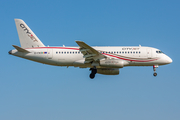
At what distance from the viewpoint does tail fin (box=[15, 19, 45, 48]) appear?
55875 mm

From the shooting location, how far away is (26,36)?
56.4 meters

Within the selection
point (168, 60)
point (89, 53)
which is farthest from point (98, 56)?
point (168, 60)

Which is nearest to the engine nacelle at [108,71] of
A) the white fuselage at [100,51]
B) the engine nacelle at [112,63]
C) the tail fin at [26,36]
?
the white fuselage at [100,51]

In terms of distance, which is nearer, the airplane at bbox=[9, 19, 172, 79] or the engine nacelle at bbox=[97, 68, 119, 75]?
the airplane at bbox=[9, 19, 172, 79]

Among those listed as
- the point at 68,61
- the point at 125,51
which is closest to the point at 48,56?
the point at 68,61

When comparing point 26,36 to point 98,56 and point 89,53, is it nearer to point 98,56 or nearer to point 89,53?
point 89,53

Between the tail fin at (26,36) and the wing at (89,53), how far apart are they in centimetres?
1013

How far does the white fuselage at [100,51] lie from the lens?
52344mm

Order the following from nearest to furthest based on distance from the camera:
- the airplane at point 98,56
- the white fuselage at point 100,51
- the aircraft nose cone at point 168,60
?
the airplane at point 98,56, the white fuselage at point 100,51, the aircraft nose cone at point 168,60

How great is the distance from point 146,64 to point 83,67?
11581 mm

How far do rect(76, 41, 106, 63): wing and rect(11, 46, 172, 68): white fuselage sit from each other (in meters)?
1.27

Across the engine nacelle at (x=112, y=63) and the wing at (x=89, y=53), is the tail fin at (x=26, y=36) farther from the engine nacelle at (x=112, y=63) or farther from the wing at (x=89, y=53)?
the engine nacelle at (x=112, y=63)

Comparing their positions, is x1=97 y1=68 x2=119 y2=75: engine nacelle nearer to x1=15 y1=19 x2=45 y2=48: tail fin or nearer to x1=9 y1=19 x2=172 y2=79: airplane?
x1=9 y1=19 x2=172 y2=79: airplane

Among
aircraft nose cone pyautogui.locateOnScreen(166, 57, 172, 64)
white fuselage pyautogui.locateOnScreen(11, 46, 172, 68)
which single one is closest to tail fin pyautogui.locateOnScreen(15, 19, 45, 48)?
white fuselage pyautogui.locateOnScreen(11, 46, 172, 68)
